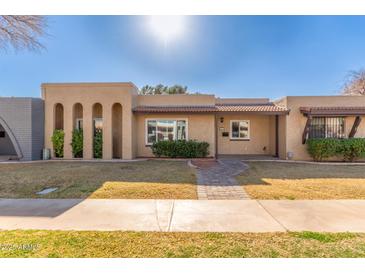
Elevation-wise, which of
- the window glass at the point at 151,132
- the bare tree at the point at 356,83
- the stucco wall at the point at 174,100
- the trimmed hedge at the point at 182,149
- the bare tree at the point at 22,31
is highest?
the bare tree at the point at 356,83

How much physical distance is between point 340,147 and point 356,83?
24.8 meters

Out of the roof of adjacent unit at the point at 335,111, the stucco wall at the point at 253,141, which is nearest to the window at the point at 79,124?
the stucco wall at the point at 253,141

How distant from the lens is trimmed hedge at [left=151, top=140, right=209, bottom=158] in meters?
14.6

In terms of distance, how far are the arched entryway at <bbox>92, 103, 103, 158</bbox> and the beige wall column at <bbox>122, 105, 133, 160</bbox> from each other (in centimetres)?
169

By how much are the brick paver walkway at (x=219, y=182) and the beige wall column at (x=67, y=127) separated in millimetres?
8735

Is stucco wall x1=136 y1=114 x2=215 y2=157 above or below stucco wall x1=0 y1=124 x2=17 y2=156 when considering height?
above

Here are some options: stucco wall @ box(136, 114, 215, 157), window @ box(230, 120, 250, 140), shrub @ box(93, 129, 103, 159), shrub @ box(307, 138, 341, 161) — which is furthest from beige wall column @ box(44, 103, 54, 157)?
shrub @ box(307, 138, 341, 161)

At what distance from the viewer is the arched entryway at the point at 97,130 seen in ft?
48.1

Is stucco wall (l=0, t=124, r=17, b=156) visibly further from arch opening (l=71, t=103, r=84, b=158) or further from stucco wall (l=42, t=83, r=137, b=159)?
arch opening (l=71, t=103, r=84, b=158)

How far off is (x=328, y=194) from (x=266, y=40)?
34.7 feet

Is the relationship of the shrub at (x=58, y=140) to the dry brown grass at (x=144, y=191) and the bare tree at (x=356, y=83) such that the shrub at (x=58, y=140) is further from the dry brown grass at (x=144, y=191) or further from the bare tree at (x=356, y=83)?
the bare tree at (x=356, y=83)

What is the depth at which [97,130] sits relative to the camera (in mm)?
15148

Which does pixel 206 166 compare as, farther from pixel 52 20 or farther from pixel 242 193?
pixel 52 20

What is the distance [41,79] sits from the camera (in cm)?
1499
